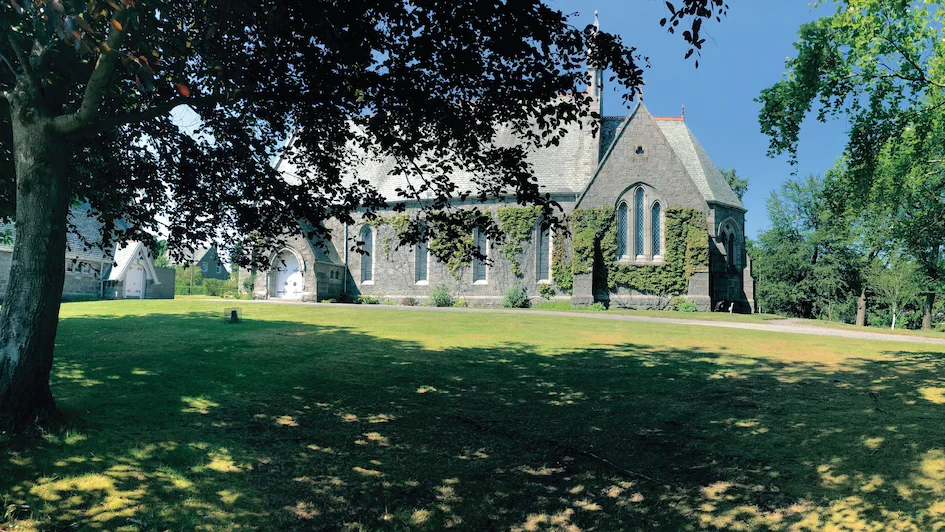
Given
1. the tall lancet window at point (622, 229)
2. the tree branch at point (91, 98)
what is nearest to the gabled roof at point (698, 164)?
the tall lancet window at point (622, 229)

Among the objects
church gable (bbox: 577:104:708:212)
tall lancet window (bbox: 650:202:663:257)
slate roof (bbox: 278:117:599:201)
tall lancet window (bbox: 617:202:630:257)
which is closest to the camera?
church gable (bbox: 577:104:708:212)

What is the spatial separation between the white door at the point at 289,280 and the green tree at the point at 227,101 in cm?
2643

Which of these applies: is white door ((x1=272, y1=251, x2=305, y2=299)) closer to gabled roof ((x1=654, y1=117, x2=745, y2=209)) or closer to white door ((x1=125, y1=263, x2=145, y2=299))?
white door ((x1=125, y1=263, x2=145, y2=299))

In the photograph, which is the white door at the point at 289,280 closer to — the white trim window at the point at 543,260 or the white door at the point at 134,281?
the white door at the point at 134,281

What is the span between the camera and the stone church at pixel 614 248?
103ft

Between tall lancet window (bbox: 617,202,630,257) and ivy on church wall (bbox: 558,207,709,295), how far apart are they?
0.45 metres

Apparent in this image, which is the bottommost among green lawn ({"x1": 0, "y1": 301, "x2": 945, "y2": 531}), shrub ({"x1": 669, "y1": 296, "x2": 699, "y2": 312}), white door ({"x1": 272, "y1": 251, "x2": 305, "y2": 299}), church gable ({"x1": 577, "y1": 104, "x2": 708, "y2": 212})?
green lawn ({"x1": 0, "y1": 301, "x2": 945, "y2": 531})

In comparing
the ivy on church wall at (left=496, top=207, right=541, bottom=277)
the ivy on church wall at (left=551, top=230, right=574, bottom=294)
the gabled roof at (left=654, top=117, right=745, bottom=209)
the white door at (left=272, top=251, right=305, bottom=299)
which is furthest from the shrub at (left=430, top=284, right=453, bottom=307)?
the gabled roof at (left=654, top=117, right=745, bottom=209)

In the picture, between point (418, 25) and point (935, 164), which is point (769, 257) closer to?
point (935, 164)

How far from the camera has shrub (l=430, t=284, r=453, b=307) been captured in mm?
34625

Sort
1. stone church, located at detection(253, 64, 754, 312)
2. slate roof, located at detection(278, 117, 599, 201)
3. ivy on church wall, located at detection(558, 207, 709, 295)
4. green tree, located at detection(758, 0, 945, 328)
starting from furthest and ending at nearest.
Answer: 1. slate roof, located at detection(278, 117, 599, 201)
2. stone church, located at detection(253, 64, 754, 312)
3. ivy on church wall, located at detection(558, 207, 709, 295)
4. green tree, located at detection(758, 0, 945, 328)

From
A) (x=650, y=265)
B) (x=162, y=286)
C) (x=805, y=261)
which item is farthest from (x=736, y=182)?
(x=162, y=286)

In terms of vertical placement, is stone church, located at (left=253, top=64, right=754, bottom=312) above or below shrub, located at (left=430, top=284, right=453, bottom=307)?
above

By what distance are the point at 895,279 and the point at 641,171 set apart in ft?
68.2
